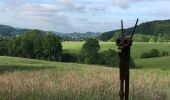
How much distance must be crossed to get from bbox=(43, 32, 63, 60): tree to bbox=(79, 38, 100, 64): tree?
5.40 meters

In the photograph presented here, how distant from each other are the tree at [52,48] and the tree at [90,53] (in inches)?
212

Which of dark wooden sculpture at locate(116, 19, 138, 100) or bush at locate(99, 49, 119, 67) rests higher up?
dark wooden sculpture at locate(116, 19, 138, 100)

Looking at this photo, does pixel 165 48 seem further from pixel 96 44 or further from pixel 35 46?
pixel 35 46

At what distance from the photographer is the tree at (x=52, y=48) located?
327 feet

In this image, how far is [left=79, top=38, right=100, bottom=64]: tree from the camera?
305 ft

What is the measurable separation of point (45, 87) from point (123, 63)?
8.29 meters

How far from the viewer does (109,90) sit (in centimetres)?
1305

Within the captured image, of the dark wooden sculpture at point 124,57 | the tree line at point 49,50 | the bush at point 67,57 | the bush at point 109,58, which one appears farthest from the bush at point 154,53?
the dark wooden sculpture at point 124,57

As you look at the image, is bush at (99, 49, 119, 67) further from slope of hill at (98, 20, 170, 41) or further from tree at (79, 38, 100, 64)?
slope of hill at (98, 20, 170, 41)

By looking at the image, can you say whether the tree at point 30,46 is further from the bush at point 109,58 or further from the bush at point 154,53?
the bush at point 154,53

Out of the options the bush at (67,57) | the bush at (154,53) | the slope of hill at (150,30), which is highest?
the slope of hill at (150,30)

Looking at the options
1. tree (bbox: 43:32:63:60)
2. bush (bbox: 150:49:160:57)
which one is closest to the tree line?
tree (bbox: 43:32:63:60)

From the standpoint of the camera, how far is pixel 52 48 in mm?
100250

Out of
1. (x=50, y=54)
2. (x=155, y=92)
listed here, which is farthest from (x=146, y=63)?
(x=155, y=92)
